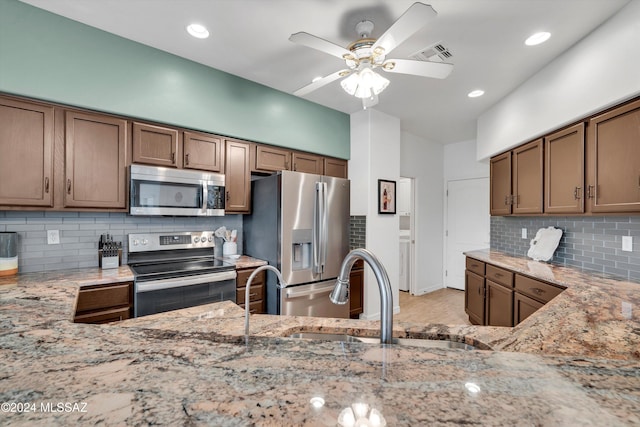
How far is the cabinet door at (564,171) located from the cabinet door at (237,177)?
9.51 ft

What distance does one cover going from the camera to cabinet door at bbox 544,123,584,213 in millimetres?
2244


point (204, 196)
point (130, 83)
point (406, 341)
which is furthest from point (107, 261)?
point (406, 341)

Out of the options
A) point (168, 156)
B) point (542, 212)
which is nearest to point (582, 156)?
point (542, 212)

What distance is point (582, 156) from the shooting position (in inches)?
87.3

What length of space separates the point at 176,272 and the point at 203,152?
3.82 feet

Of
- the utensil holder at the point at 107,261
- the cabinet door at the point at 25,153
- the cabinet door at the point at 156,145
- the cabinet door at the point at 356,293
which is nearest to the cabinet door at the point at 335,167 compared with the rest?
the cabinet door at the point at 356,293

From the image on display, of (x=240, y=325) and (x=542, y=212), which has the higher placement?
(x=542, y=212)

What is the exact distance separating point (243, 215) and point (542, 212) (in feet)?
10.0

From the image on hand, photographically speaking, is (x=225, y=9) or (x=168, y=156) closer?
(x=225, y=9)

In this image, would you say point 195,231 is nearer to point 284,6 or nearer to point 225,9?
point 225,9

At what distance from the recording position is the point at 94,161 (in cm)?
221

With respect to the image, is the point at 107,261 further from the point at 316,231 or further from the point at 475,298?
the point at 475,298

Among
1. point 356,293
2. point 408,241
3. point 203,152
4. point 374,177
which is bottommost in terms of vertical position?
point 356,293

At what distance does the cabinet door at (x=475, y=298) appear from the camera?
10.3 feet
